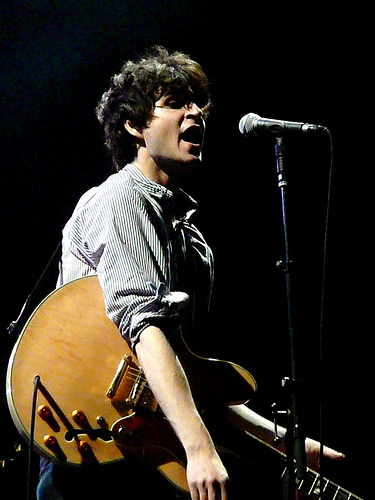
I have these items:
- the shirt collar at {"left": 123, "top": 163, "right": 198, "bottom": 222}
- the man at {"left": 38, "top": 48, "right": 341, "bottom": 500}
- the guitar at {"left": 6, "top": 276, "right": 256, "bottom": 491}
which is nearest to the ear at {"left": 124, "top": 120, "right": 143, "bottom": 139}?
the man at {"left": 38, "top": 48, "right": 341, "bottom": 500}

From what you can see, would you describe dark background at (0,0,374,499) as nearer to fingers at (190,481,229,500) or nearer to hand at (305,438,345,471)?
hand at (305,438,345,471)

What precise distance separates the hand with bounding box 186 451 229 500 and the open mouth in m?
1.25

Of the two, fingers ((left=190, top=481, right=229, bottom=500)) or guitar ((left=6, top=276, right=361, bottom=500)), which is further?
guitar ((left=6, top=276, right=361, bottom=500))

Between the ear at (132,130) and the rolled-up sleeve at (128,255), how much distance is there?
46 centimetres

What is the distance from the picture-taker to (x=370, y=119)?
4.09 m

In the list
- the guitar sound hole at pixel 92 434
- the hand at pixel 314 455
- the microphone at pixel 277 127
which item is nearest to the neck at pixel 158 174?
the microphone at pixel 277 127

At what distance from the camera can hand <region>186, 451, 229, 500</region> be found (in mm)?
1477

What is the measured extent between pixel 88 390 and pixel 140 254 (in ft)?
1.48

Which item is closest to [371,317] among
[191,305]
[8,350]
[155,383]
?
[191,305]

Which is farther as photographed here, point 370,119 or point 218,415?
Answer: point 370,119

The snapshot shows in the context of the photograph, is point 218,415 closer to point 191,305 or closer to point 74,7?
point 191,305

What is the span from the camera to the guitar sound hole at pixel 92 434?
1805 millimetres

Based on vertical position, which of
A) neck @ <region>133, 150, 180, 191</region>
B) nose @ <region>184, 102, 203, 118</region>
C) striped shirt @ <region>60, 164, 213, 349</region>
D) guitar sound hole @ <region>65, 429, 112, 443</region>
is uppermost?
nose @ <region>184, 102, 203, 118</region>

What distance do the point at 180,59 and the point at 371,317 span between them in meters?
2.17
